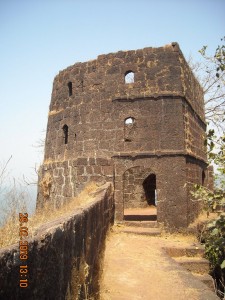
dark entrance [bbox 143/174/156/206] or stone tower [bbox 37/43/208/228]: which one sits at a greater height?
stone tower [bbox 37/43/208/228]

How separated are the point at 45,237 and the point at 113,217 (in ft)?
24.5

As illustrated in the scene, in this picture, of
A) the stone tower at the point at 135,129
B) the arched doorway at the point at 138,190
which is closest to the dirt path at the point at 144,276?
the stone tower at the point at 135,129

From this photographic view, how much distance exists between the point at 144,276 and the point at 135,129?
18.8 feet

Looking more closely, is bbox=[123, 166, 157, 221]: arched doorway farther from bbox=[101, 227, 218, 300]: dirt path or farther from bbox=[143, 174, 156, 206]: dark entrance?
bbox=[101, 227, 218, 300]: dirt path

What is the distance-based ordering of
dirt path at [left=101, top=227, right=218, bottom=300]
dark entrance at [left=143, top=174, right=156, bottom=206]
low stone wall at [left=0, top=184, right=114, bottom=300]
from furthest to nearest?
dark entrance at [left=143, top=174, right=156, bottom=206], dirt path at [left=101, top=227, right=218, bottom=300], low stone wall at [left=0, top=184, right=114, bottom=300]

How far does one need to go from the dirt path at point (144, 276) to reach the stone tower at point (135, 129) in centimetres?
245

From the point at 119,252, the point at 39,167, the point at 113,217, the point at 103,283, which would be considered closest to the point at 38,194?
the point at 39,167

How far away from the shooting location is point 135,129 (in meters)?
10.5

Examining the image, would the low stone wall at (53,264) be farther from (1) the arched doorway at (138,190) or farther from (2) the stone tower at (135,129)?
(1) the arched doorway at (138,190)

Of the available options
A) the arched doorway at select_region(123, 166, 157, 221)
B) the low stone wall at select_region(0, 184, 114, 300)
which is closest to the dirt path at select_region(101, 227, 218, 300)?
the low stone wall at select_region(0, 184, 114, 300)

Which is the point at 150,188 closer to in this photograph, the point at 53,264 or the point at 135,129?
→ the point at 135,129

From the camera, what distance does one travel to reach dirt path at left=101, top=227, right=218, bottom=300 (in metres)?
4.82

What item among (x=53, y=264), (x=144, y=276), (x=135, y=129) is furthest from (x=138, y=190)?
(x=53, y=264)

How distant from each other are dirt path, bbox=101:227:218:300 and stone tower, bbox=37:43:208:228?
2.45 m
